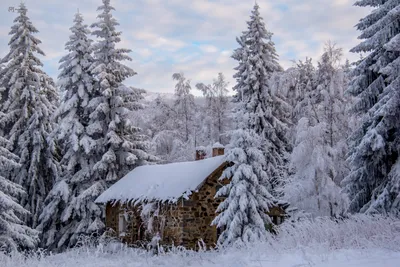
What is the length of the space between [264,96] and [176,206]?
10.5m

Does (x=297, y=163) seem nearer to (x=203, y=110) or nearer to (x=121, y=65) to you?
(x=121, y=65)

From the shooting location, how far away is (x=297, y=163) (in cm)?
2088

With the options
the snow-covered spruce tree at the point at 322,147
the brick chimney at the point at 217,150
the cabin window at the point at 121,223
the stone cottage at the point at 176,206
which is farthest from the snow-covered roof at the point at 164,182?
the snow-covered spruce tree at the point at 322,147

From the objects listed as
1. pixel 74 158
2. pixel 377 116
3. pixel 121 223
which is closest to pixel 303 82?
pixel 377 116

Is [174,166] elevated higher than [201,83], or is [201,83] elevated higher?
[201,83]

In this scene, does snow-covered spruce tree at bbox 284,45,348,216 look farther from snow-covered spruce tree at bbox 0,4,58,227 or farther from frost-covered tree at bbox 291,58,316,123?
snow-covered spruce tree at bbox 0,4,58,227

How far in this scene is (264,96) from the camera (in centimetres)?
2617

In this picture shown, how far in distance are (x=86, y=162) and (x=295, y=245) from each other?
62.9 ft

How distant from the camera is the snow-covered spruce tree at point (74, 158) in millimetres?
24875

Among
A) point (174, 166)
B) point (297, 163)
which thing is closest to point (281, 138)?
point (297, 163)

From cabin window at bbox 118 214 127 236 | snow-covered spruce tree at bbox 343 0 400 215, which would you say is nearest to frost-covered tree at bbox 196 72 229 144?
cabin window at bbox 118 214 127 236

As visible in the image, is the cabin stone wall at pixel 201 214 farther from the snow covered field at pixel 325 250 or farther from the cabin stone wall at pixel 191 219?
the snow covered field at pixel 325 250

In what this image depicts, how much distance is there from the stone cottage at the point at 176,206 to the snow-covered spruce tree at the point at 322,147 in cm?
165

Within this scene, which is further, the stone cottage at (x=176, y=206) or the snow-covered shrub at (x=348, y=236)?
the stone cottage at (x=176, y=206)
